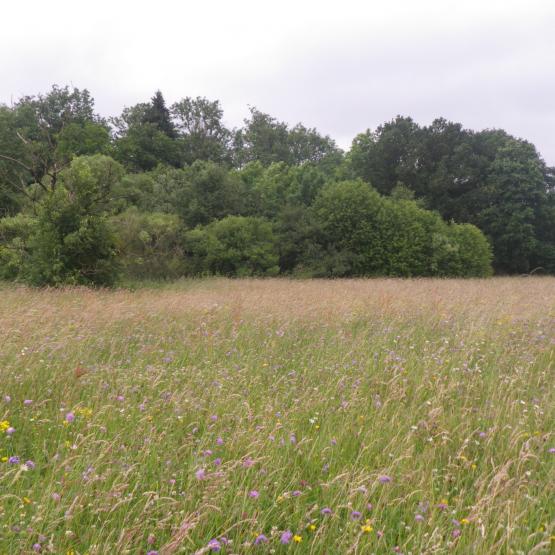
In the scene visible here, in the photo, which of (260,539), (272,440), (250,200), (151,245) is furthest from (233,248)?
(260,539)

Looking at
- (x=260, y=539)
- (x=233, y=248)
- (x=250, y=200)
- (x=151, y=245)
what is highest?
(x=250, y=200)

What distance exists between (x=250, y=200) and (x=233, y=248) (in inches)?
219

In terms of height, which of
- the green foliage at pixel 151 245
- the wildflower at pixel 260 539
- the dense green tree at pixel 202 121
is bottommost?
the wildflower at pixel 260 539

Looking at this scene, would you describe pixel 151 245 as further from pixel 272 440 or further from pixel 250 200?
pixel 272 440

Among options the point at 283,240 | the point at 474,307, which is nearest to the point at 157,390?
the point at 474,307

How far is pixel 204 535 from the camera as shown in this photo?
82.1 inches

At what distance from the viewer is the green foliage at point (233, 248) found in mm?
20547

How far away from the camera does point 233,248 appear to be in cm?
2108

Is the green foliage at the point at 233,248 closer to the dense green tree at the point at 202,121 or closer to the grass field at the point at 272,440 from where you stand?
the grass field at the point at 272,440

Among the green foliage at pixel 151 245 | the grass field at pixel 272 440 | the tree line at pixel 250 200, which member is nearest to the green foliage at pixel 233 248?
the tree line at pixel 250 200

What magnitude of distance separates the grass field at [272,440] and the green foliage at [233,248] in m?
14.7

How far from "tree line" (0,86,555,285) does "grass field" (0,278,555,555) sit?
8.03 meters

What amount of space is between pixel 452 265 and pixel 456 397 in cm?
2433

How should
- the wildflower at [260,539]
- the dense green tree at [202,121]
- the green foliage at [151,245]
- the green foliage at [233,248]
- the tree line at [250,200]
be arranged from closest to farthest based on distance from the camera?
the wildflower at [260,539]
the tree line at [250,200]
the green foliage at [151,245]
the green foliage at [233,248]
the dense green tree at [202,121]
